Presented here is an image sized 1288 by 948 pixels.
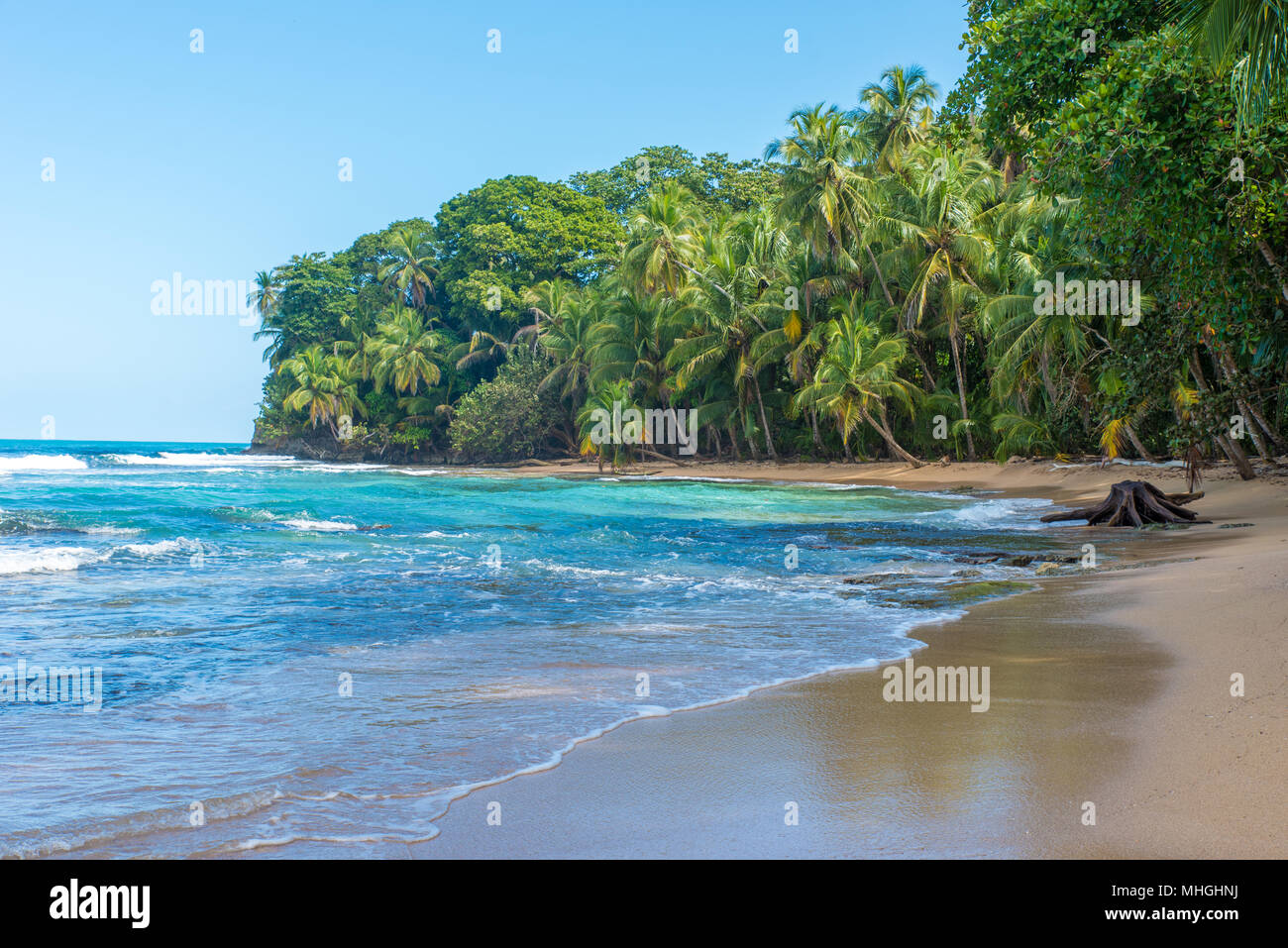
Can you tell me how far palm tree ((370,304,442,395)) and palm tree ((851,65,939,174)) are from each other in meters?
28.4

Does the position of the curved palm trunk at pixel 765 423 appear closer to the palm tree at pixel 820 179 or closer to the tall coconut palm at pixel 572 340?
the palm tree at pixel 820 179

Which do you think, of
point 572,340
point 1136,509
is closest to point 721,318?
point 572,340

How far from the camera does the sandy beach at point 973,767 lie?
10.00 ft

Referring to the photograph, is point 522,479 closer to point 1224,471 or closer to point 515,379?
point 515,379

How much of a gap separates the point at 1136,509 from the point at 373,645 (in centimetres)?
1220

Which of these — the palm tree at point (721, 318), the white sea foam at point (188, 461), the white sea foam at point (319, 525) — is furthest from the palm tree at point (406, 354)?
the white sea foam at point (319, 525)

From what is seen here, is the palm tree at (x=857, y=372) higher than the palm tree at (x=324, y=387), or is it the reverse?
the palm tree at (x=324, y=387)

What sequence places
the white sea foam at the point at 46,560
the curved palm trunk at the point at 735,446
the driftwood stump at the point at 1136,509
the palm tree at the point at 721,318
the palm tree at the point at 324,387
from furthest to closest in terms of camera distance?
the palm tree at the point at 324,387
the curved palm trunk at the point at 735,446
the palm tree at the point at 721,318
the driftwood stump at the point at 1136,509
the white sea foam at the point at 46,560

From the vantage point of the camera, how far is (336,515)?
20516mm

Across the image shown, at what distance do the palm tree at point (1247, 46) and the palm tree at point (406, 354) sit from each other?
47.3 meters

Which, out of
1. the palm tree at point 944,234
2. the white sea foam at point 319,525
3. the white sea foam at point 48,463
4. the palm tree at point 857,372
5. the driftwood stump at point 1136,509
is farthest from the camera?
the white sea foam at point 48,463

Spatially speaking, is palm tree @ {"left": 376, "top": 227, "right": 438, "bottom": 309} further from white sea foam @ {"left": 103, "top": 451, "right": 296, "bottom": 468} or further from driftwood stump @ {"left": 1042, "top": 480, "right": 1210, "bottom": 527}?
driftwood stump @ {"left": 1042, "top": 480, "right": 1210, "bottom": 527}

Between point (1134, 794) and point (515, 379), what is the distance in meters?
46.6

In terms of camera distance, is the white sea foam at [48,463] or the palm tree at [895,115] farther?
the white sea foam at [48,463]
